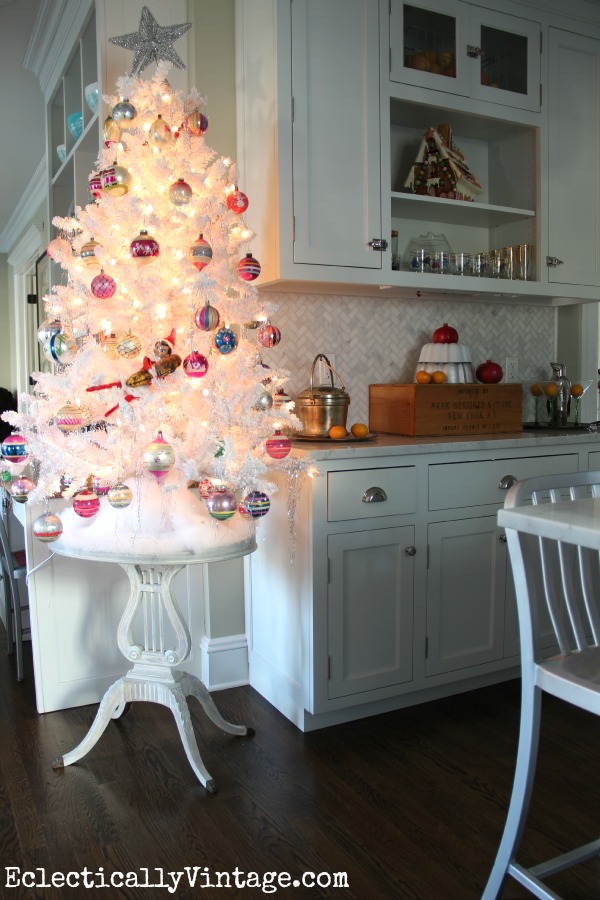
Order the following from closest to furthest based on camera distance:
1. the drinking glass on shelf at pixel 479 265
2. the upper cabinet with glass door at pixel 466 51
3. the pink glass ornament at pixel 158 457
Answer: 1. the pink glass ornament at pixel 158 457
2. the upper cabinet with glass door at pixel 466 51
3. the drinking glass on shelf at pixel 479 265

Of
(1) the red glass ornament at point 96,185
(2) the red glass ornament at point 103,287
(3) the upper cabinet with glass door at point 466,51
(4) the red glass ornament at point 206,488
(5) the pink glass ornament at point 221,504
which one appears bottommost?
(5) the pink glass ornament at point 221,504

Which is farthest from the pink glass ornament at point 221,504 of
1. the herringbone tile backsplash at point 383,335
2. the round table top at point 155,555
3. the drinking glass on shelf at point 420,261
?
the drinking glass on shelf at point 420,261

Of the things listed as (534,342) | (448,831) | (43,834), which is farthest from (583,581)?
(534,342)

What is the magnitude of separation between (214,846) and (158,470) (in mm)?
915

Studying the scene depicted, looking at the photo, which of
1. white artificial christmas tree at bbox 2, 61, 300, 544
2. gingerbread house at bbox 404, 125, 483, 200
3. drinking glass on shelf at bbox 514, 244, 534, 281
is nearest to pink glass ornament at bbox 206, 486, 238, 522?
white artificial christmas tree at bbox 2, 61, 300, 544

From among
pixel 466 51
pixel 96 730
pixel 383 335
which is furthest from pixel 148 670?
pixel 466 51

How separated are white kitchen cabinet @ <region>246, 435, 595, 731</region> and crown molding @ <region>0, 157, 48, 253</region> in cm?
371

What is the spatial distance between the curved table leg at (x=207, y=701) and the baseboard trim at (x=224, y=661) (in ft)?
1.14

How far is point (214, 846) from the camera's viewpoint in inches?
67.4

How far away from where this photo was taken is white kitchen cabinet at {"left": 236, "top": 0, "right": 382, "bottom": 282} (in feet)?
7.83

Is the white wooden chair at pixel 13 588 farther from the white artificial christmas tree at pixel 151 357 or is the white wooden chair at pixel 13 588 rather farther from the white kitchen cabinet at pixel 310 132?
the white kitchen cabinet at pixel 310 132

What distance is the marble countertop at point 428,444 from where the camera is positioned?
2.22 m

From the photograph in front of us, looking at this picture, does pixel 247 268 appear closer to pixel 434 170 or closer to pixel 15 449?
pixel 15 449

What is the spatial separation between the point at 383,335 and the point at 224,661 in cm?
145
